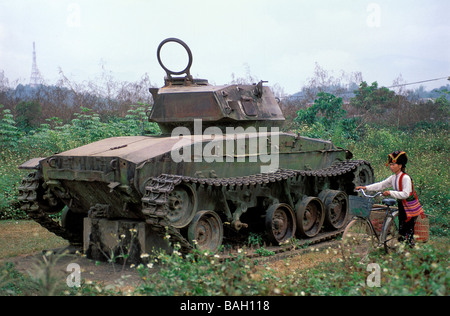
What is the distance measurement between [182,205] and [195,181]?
1.26ft

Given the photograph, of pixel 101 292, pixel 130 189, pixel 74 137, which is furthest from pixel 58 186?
pixel 74 137

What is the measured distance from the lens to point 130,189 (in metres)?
7.17

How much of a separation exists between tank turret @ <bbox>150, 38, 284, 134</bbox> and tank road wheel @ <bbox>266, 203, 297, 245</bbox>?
1.62 m

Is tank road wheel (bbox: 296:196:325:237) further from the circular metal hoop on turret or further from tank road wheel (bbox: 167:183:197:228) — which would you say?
the circular metal hoop on turret

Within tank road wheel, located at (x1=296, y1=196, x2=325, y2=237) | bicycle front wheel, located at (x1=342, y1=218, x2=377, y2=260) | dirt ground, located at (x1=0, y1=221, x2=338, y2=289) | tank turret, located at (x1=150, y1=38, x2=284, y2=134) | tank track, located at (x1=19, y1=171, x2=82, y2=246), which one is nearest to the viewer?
bicycle front wheel, located at (x1=342, y1=218, x2=377, y2=260)

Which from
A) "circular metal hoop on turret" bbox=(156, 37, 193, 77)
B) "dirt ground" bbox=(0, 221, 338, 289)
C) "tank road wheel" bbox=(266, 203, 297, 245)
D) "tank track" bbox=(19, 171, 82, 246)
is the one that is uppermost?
"circular metal hoop on turret" bbox=(156, 37, 193, 77)

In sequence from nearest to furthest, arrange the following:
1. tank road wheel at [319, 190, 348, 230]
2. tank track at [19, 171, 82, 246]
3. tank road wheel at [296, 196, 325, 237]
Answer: tank track at [19, 171, 82, 246] → tank road wheel at [296, 196, 325, 237] → tank road wheel at [319, 190, 348, 230]

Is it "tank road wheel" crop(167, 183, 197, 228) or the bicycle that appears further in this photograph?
"tank road wheel" crop(167, 183, 197, 228)

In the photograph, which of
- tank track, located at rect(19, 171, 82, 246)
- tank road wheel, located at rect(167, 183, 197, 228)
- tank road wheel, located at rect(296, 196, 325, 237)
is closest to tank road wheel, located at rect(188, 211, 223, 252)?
tank road wheel, located at rect(167, 183, 197, 228)

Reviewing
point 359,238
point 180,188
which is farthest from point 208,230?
point 359,238

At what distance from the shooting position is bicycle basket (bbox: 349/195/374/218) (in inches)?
277

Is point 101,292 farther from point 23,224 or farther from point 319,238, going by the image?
point 23,224

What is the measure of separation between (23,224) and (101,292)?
679 centimetres

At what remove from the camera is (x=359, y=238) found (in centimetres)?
707
